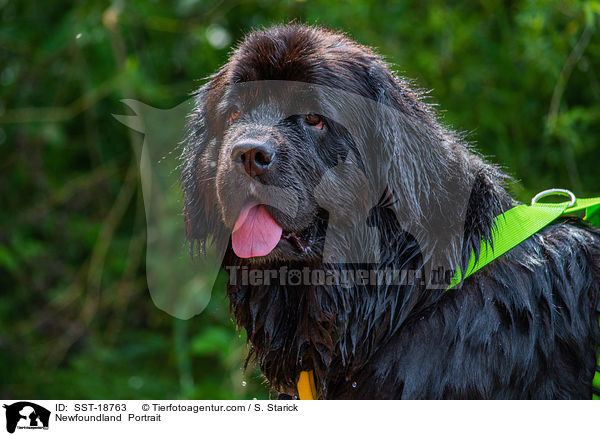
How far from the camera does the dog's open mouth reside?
2141 millimetres

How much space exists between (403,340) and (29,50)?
15.5 ft

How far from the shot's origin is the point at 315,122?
221 centimetres

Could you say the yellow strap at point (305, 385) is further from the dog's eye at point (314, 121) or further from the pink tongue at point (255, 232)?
the dog's eye at point (314, 121)

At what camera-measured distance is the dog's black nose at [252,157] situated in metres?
2.05

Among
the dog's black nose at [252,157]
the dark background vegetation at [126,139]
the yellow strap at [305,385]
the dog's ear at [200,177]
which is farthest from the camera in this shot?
the dark background vegetation at [126,139]

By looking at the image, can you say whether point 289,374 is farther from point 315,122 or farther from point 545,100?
point 545,100

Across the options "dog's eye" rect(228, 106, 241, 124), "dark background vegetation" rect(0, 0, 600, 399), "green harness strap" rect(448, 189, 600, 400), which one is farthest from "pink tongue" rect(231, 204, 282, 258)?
"dark background vegetation" rect(0, 0, 600, 399)

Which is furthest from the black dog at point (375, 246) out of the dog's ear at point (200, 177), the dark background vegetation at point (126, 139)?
the dark background vegetation at point (126, 139)

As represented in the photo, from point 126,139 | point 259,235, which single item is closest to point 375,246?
point 259,235

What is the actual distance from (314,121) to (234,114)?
303 millimetres
